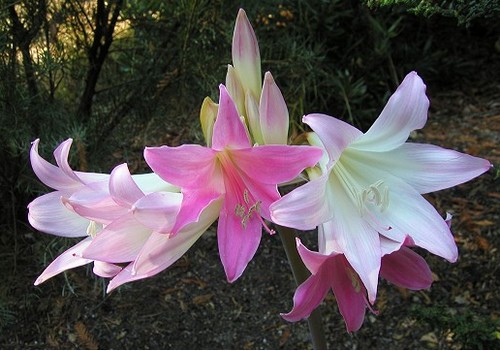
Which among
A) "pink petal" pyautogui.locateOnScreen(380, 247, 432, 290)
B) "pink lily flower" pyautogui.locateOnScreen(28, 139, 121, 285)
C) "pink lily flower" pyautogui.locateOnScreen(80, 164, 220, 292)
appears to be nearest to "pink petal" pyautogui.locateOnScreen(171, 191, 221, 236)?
"pink lily flower" pyautogui.locateOnScreen(80, 164, 220, 292)

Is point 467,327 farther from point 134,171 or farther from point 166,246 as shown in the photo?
point 134,171

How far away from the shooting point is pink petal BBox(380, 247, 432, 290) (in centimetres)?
79

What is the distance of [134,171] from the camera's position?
2.63 meters

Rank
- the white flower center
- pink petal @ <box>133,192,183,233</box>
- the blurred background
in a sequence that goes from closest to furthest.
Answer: pink petal @ <box>133,192,183,233</box>
the white flower center
the blurred background

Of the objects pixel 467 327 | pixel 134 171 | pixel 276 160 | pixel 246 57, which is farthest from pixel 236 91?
pixel 134 171

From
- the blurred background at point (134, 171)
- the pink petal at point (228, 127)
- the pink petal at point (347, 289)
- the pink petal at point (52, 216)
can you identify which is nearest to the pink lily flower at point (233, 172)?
the pink petal at point (228, 127)

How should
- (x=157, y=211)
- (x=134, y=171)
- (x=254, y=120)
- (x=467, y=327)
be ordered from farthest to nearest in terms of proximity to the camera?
(x=134, y=171) → (x=467, y=327) → (x=254, y=120) → (x=157, y=211)

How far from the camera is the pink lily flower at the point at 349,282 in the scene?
2.53 ft

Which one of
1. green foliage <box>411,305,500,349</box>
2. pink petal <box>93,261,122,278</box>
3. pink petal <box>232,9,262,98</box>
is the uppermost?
pink petal <box>232,9,262,98</box>

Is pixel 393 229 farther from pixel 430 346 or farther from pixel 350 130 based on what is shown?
pixel 430 346

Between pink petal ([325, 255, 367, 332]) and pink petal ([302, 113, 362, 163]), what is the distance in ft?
0.42

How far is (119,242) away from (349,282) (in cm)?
28

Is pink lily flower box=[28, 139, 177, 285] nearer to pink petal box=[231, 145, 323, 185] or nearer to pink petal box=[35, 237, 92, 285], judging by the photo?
pink petal box=[35, 237, 92, 285]

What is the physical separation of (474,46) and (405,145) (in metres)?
3.05
